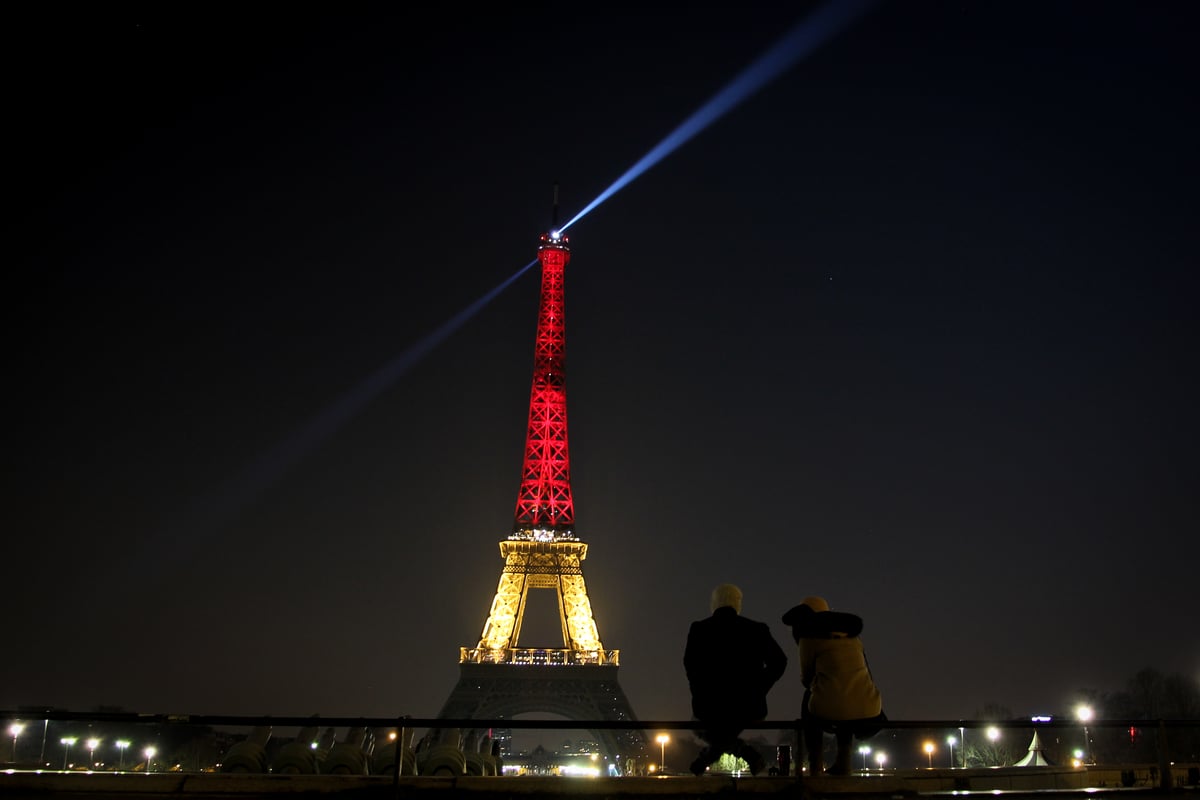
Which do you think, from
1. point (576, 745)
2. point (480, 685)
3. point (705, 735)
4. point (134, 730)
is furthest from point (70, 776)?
point (576, 745)

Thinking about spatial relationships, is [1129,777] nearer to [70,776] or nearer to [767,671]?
[767,671]

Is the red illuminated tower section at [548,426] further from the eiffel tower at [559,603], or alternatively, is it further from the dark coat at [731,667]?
the dark coat at [731,667]

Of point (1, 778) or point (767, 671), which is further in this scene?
point (767, 671)

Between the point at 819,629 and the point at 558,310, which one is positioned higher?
the point at 558,310

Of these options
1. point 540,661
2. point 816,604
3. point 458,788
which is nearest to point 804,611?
point 816,604

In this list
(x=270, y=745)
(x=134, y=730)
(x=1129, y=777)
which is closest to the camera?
(x=1129, y=777)

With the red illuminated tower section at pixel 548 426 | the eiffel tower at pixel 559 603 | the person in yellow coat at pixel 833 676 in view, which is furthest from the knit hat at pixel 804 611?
the red illuminated tower section at pixel 548 426
